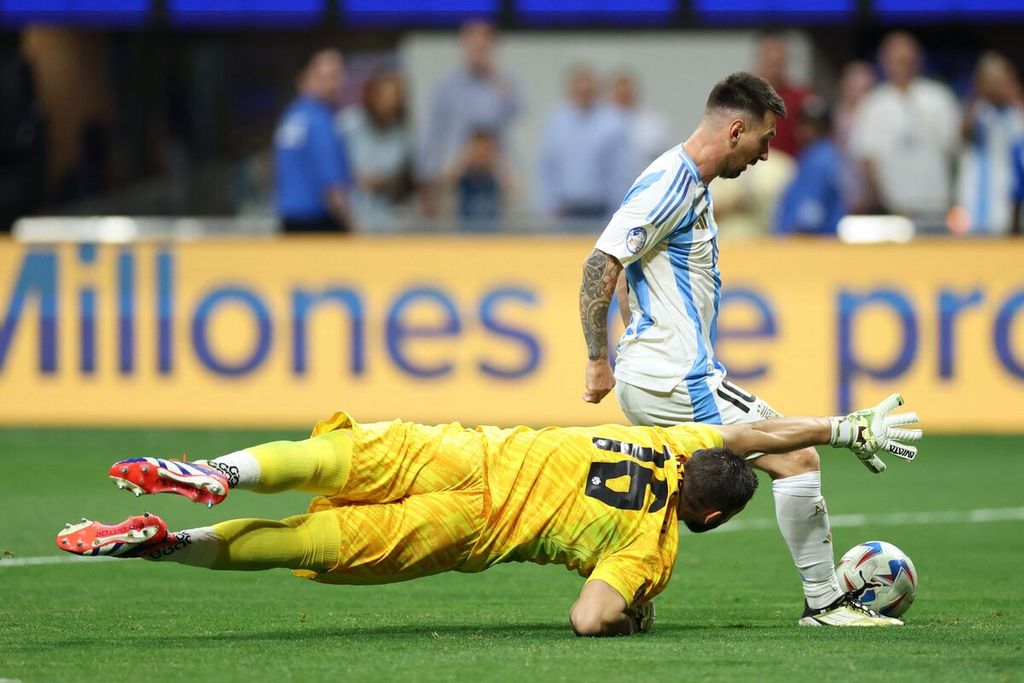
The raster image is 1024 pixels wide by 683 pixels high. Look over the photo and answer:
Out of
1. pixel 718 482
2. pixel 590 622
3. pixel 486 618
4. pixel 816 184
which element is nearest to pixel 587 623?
pixel 590 622

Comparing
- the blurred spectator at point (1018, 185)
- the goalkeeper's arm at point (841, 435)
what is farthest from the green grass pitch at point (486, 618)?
the blurred spectator at point (1018, 185)

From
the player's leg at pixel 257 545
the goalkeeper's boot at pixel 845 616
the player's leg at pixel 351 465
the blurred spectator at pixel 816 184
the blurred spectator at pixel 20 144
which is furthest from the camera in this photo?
the blurred spectator at pixel 20 144

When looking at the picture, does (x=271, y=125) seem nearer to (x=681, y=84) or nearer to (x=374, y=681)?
(x=681, y=84)

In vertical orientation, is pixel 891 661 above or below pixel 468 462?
below

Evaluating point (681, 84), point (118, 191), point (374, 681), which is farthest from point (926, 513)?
point (118, 191)

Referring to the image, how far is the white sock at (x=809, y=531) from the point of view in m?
7.48

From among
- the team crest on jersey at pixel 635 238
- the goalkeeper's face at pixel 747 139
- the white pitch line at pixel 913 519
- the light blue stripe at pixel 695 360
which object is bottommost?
the white pitch line at pixel 913 519

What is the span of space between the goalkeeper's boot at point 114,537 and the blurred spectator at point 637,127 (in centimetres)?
1124

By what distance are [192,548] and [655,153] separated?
11614mm

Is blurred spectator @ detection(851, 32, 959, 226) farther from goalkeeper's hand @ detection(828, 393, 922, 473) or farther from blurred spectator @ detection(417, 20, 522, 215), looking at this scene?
goalkeeper's hand @ detection(828, 393, 922, 473)

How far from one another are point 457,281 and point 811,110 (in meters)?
3.75

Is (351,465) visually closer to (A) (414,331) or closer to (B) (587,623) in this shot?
(B) (587,623)

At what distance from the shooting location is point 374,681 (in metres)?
5.97

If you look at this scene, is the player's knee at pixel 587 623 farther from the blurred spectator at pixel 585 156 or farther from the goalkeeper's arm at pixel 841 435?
the blurred spectator at pixel 585 156
